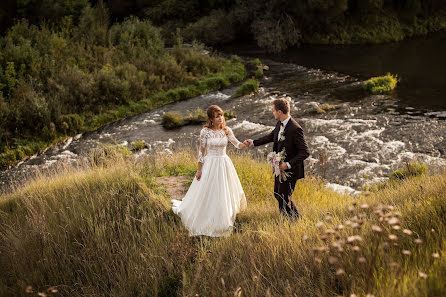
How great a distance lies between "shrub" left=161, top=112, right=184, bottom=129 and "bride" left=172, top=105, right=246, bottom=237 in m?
10.1

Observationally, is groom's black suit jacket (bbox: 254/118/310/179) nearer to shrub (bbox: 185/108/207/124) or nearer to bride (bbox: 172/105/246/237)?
bride (bbox: 172/105/246/237)

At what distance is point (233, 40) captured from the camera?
3353 centimetres

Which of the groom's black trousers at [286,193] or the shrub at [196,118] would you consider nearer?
the groom's black trousers at [286,193]

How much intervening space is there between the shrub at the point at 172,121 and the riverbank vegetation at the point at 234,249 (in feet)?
28.0

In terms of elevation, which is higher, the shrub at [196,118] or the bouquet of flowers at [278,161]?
the bouquet of flowers at [278,161]

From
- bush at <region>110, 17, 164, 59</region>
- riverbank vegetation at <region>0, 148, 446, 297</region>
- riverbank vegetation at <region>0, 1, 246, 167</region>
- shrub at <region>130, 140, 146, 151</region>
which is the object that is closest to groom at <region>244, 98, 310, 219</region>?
riverbank vegetation at <region>0, 148, 446, 297</region>

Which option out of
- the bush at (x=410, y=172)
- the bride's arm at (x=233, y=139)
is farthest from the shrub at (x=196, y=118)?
the bride's arm at (x=233, y=139)

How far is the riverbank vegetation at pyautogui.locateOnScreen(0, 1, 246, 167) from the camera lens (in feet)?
53.1

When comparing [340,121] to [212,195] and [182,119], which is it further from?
[212,195]

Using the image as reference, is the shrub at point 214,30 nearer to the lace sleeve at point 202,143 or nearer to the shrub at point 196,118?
the shrub at point 196,118

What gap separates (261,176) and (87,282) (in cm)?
517

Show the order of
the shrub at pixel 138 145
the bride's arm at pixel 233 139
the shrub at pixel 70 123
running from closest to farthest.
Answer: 1. the bride's arm at pixel 233 139
2. the shrub at pixel 138 145
3. the shrub at pixel 70 123

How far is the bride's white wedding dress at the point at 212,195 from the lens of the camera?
682cm

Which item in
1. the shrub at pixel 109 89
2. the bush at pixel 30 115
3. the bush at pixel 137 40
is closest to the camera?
the bush at pixel 30 115
